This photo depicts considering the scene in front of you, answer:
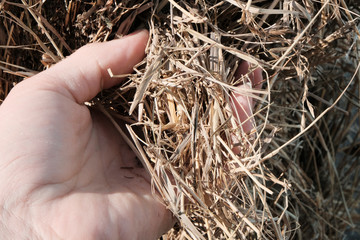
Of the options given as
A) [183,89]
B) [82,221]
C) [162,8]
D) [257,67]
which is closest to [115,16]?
[162,8]

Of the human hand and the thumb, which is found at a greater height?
the thumb

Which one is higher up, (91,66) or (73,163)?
(91,66)

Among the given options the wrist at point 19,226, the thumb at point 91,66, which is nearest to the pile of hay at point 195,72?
the thumb at point 91,66

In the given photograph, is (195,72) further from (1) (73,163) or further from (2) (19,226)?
(2) (19,226)

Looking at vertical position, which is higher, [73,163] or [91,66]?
[91,66]

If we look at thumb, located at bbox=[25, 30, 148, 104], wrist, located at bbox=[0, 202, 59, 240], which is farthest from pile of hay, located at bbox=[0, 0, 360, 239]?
wrist, located at bbox=[0, 202, 59, 240]

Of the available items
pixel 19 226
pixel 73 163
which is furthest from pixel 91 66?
pixel 19 226

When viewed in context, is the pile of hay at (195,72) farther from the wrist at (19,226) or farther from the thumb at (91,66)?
the wrist at (19,226)

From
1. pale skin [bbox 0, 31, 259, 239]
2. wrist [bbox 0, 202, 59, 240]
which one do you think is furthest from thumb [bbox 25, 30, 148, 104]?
wrist [bbox 0, 202, 59, 240]

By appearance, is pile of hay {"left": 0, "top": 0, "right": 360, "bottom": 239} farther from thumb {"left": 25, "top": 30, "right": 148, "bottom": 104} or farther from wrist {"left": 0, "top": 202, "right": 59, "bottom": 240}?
wrist {"left": 0, "top": 202, "right": 59, "bottom": 240}
